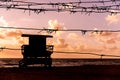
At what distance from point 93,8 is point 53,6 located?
1409 millimetres

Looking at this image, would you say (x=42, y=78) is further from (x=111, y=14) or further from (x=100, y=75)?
(x=111, y=14)

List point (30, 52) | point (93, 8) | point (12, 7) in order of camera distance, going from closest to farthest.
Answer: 1. point (12, 7)
2. point (93, 8)
3. point (30, 52)

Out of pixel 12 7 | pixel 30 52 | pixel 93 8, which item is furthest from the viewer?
pixel 30 52

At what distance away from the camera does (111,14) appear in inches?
469

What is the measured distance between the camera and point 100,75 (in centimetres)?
1161

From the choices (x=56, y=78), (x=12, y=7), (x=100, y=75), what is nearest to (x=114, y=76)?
(x=100, y=75)

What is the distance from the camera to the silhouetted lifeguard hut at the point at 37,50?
74.0 ft

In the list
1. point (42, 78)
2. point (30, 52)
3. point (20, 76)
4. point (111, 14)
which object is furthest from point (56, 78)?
point (30, 52)

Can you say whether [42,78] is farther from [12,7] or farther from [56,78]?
[12,7]

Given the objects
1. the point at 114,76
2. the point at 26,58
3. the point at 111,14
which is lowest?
the point at 26,58

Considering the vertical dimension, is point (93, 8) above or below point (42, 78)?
above

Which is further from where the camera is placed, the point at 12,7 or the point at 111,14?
the point at 111,14

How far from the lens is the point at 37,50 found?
2295 centimetres

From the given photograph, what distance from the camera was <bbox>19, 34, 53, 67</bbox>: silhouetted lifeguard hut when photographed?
22547mm
